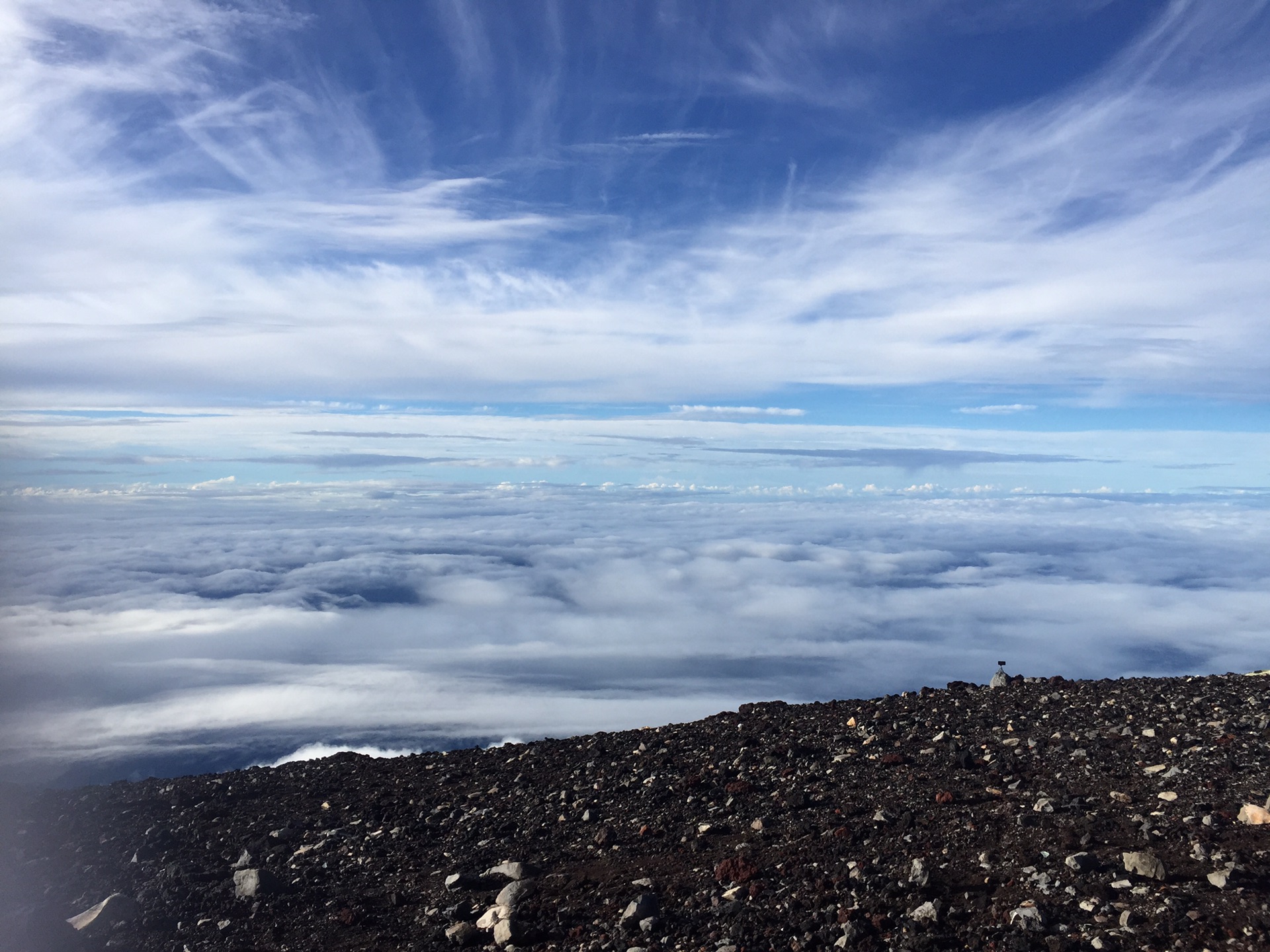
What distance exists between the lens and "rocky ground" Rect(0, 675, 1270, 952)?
7.46 meters

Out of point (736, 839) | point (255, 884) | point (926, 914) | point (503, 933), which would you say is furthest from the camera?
point (255, 884)

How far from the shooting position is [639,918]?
8.09 meters

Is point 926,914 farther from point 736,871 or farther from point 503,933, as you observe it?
point 503,933

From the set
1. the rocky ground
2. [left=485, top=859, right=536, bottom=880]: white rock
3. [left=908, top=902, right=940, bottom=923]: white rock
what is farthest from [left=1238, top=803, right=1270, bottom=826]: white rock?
[left=485, top=859, right=536, bottom=880]: white rock

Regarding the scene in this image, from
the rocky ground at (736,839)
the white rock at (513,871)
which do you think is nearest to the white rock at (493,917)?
the rocky ground at (736,839)

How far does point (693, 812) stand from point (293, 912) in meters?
4.89

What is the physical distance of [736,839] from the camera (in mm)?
9906

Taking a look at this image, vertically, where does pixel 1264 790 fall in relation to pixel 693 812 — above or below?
above

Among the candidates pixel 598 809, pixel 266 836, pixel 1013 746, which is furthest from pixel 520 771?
pixel 1013 746

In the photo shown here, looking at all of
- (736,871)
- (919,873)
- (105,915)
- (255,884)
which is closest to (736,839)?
(736,871)

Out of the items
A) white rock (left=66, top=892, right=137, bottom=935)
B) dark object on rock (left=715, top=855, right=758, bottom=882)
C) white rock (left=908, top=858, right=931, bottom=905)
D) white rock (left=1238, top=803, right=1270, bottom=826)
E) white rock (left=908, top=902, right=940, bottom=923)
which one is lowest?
white rock (left=66, top=892, right=137, bottom=935)

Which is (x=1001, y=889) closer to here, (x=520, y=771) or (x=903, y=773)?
(x=903, y=773)

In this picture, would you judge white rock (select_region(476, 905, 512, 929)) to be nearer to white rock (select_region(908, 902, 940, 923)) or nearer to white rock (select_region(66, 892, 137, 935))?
white rock (select_region(908, 902, 940, 923))

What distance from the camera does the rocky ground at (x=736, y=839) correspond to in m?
7.46
